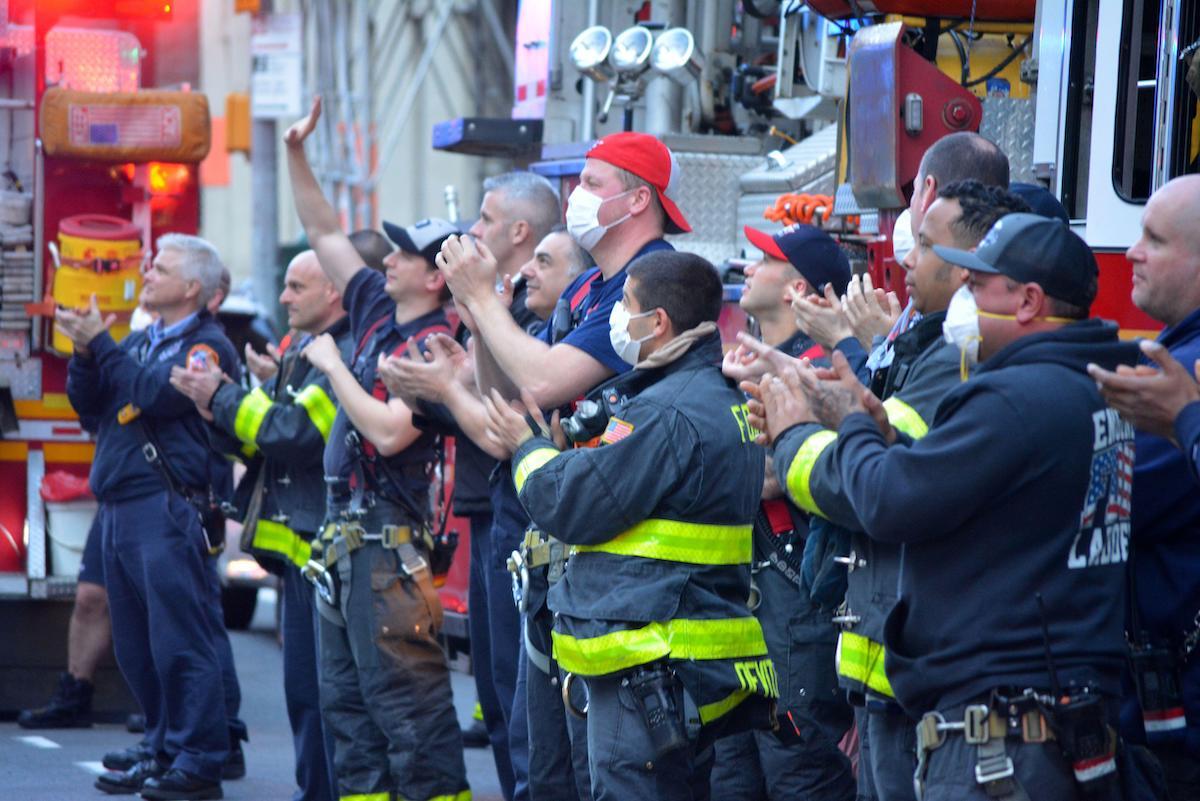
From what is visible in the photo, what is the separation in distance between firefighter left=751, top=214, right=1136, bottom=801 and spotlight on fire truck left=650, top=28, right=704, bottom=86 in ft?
17.9

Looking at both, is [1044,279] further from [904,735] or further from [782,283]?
[782,283]

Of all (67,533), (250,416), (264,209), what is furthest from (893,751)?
(264,209)

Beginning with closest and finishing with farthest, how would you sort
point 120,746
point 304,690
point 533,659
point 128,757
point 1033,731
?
point 1033,731, point 533,659, point 304,690, point 128,757, point 120,746

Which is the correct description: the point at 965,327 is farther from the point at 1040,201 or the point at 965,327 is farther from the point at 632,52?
the point at 632,52

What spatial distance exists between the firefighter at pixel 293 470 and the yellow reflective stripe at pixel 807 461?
314cm

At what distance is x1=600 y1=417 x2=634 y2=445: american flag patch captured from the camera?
435 cm

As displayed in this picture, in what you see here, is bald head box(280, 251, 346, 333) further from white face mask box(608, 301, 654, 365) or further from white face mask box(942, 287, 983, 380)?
white face mask box(942, 287, 983, 380)

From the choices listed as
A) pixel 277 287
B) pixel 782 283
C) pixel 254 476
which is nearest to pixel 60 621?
pixel 254 476

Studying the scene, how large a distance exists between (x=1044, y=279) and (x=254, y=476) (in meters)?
4.08

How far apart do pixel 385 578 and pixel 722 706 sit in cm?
196

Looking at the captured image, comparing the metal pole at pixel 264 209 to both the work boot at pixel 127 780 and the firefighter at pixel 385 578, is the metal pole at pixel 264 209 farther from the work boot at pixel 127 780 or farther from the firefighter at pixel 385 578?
the firefighter at pixel 385 578

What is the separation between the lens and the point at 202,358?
24.2ft

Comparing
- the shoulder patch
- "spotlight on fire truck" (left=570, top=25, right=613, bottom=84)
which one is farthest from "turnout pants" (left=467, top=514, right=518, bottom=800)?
"spotlight on fire truck" (left=570, top=25, right=613, bottom=84)

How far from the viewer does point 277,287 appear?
58.6 feet
